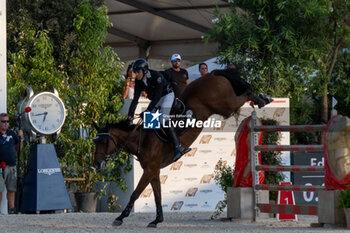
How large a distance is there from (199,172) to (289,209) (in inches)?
211

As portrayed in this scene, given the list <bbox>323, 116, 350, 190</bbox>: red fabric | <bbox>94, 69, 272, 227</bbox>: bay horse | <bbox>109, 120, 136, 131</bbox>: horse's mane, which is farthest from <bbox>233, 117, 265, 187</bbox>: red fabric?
<bbox>109, 120, 136, 131</bbox>: horse's mane

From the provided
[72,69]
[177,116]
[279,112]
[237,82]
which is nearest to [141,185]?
[177,116]

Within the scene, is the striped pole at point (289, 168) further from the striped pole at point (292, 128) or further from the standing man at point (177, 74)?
the standing man at point (177, 74)

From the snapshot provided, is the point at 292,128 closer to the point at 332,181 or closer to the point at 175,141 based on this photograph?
the point at 332,181

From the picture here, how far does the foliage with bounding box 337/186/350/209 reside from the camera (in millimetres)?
9258

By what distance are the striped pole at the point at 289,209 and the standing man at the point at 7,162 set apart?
535 centimetres

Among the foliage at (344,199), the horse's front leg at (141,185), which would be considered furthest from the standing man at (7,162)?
the foliage at (344,199)

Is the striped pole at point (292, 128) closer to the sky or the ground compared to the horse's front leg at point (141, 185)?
closer to the sky

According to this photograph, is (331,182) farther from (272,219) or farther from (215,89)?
(215,89)

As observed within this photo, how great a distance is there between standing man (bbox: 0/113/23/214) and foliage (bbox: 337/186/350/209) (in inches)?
270

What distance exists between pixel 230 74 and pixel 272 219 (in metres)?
2.58

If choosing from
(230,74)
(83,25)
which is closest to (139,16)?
(83,25)

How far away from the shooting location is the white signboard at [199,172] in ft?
50.2

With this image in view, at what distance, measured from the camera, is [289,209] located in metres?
10.3
